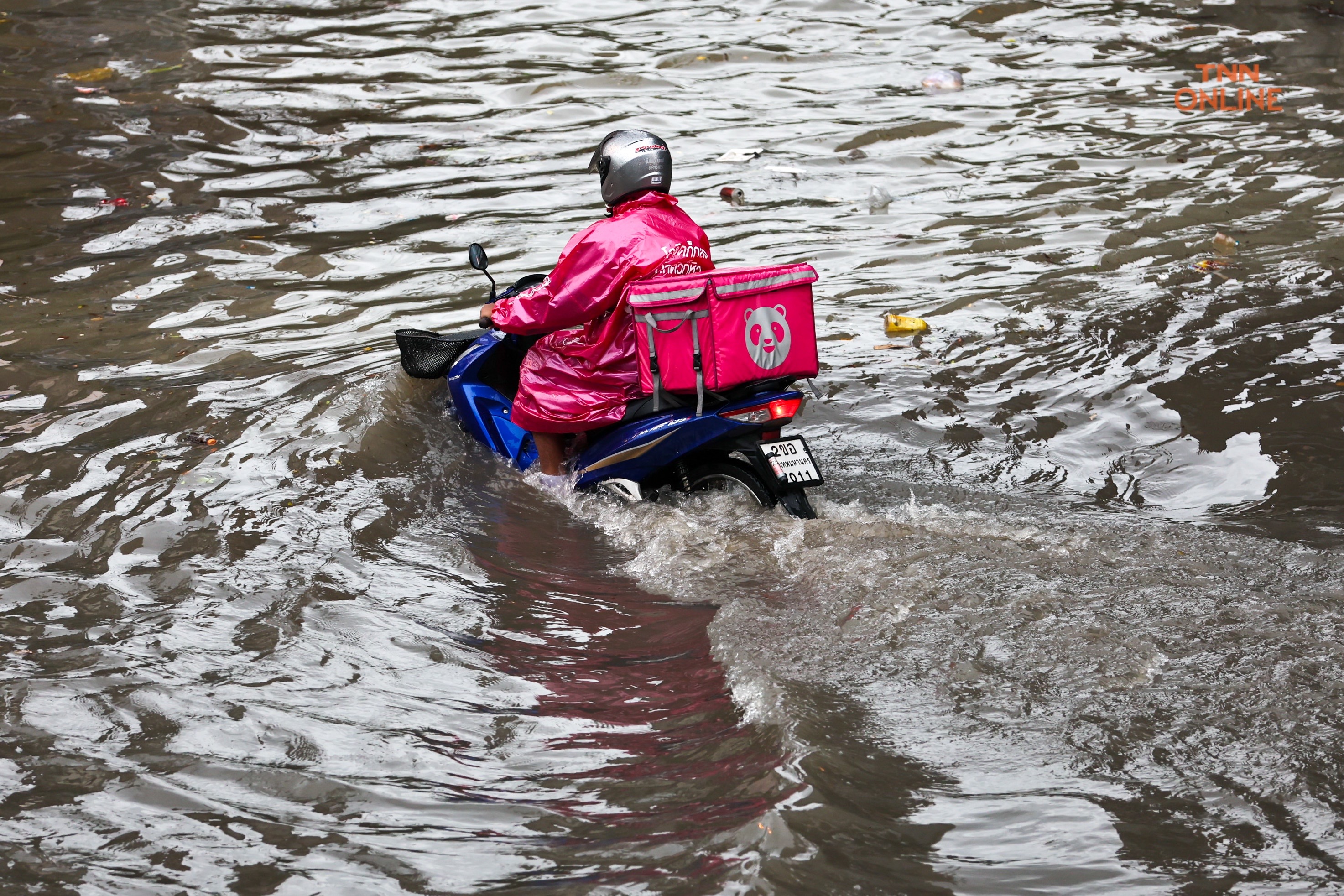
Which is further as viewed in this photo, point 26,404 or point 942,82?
point 942,82

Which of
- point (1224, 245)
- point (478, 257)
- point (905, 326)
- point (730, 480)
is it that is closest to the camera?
point (730, 480)

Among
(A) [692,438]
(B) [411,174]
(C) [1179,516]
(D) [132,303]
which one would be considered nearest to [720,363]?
(A) [692,438]

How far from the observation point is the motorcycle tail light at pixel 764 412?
16.1 feet

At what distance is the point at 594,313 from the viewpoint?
207 inches

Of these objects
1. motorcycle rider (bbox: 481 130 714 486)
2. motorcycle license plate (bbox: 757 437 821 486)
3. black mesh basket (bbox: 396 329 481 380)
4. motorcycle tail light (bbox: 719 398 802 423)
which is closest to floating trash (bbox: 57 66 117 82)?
black mesh basket (bbox: 396 329 481 380)

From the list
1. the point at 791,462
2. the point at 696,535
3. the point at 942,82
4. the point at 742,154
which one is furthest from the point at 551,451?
the point at 942,82

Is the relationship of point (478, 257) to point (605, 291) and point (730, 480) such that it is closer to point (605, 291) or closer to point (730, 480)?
point (605, 291)

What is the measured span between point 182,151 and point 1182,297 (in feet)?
28.5

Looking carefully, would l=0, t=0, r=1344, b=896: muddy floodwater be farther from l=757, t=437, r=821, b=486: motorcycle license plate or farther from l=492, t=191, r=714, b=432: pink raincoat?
l=492, t=191, r=714, b=432: pink raincoat

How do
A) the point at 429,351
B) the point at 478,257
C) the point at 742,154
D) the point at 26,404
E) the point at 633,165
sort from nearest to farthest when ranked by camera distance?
the point at 633,165, the point at 478,257, the point at 429,351, the point at 26,404, the point at 742,154

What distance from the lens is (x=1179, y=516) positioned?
4961 mm

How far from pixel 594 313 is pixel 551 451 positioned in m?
0.81

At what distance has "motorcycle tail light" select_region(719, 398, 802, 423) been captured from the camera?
492 centimetres

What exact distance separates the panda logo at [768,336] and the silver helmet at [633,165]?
2.61 ft
